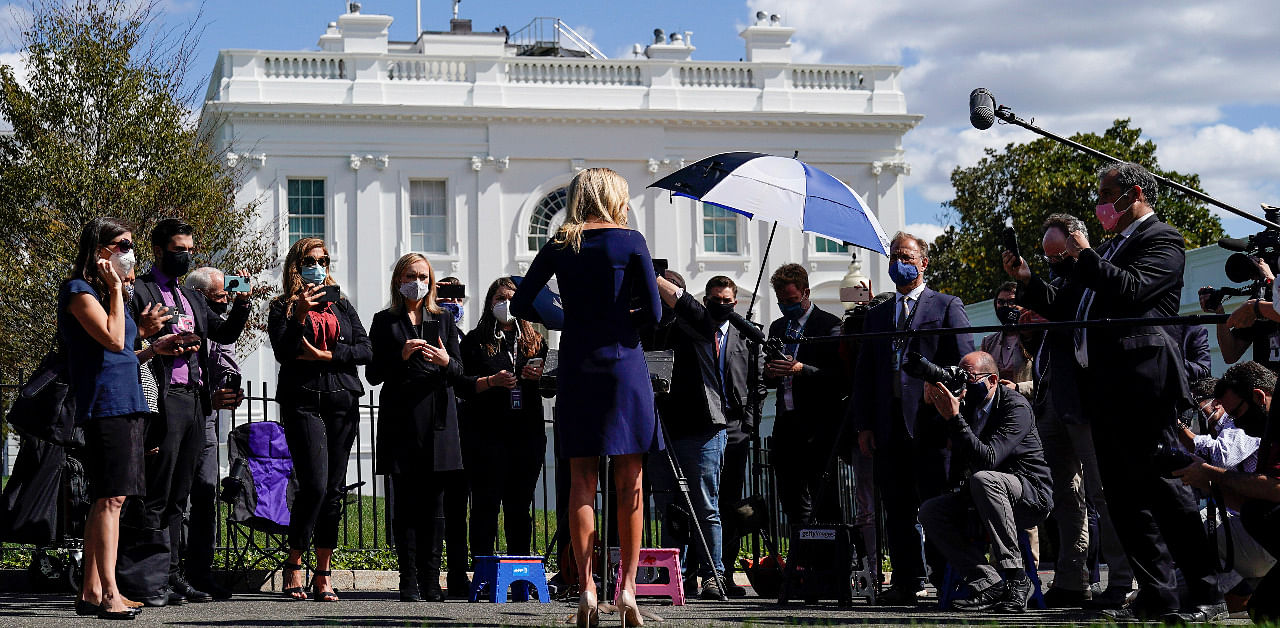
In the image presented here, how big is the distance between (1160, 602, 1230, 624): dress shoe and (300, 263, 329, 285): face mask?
484 centimetres

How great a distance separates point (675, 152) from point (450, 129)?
589 centimetres

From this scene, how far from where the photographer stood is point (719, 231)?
41.3 metres

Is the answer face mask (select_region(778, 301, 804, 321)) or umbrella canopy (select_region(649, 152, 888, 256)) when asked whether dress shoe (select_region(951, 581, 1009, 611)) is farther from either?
face mask (select_region(778, 301, 804, 321))

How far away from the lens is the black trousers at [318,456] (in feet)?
29.0

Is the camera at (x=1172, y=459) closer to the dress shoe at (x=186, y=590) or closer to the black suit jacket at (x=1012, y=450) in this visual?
the black suit jacket at (x=1012, y=450)

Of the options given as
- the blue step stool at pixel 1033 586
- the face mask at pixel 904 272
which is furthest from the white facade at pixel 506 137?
the blue step stool at pixel 1033 586

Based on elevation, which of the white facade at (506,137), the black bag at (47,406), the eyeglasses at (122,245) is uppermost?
the white facade at (506,137)

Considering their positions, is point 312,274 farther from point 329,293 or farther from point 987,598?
point 987,598

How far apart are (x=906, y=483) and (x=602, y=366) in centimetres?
283

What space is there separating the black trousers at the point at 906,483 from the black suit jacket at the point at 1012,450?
5.5 inches

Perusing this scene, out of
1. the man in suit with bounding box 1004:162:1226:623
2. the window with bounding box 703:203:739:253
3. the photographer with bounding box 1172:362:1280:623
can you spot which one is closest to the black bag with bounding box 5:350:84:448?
the man in suit with bounding box 1004:162:1226:623

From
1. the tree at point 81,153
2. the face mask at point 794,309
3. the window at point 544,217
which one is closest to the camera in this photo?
the face mask at point 794,309

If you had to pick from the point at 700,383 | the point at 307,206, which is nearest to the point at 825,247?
the point at 307,206

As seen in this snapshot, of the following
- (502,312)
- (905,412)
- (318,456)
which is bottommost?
(318,456)
